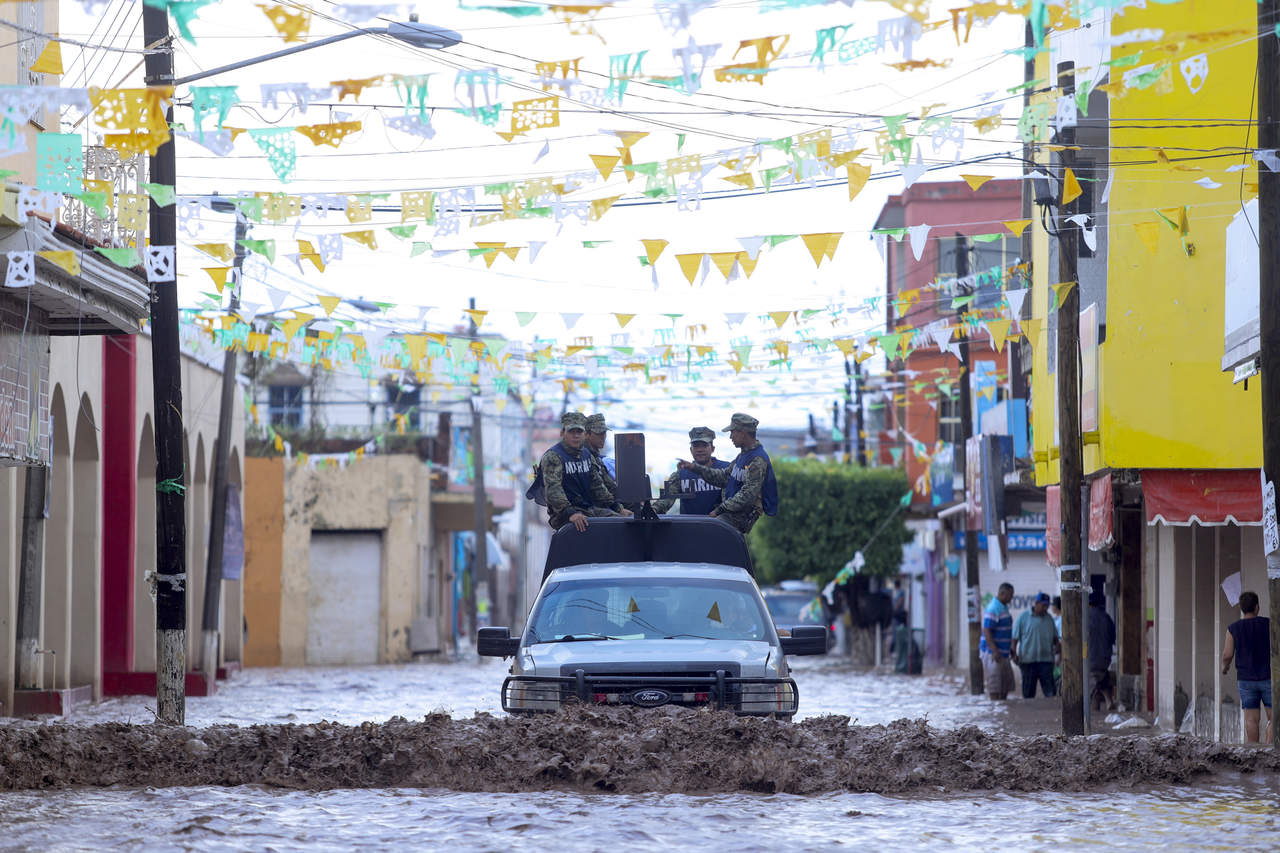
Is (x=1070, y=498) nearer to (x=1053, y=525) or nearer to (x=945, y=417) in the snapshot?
(x=1053, y=525)

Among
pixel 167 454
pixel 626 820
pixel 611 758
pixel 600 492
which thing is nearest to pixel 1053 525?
pixel 600 492

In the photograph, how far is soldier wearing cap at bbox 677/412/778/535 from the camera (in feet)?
49.3

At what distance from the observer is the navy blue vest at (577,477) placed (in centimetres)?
1512

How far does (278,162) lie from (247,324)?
1046cm

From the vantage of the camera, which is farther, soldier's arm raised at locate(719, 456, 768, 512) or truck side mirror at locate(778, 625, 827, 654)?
soldier's arm raised at locate(719, 456, 768, 512)

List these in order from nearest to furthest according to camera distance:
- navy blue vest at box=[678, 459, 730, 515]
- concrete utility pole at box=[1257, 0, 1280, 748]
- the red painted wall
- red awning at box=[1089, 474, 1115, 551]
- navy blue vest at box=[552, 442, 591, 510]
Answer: concrete utility pole at box=[1257, 0, 1280, 748], navy blue vest at box=[552, 442, 591, 510], navy blue vest at box=[678, 459, 730, 515], red awning at box=[1089, 474, 1115, 551], the red painted wall

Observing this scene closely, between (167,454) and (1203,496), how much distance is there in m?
10.7

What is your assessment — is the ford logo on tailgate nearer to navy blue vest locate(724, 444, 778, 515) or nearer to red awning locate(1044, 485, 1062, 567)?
navy blue vest locate(724, 444, 778, 515)

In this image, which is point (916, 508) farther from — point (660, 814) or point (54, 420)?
point (660, 814)

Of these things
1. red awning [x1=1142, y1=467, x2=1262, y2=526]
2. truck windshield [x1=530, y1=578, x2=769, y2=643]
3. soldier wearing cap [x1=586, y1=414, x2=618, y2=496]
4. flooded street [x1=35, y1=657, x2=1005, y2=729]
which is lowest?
flooded street [x1=35, y1=657, x2=1005, y2=729]

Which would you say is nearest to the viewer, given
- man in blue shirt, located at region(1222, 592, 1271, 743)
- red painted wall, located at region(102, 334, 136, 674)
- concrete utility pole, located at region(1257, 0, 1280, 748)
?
concrete utility pole, located at region(1257, 0, 1280, 748)

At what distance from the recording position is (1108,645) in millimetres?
25109

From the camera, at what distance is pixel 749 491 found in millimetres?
15000

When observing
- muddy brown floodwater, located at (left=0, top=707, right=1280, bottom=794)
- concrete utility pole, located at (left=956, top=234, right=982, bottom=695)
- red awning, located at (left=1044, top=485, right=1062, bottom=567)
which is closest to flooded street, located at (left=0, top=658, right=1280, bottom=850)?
muddy brown floodwater, located at (left=0, top=707, right=1280, bottom=794)
